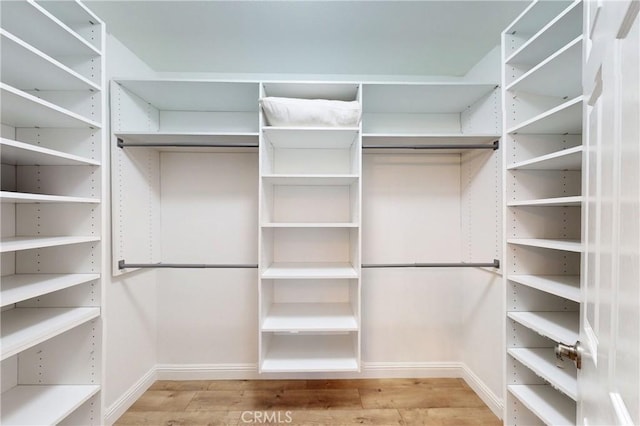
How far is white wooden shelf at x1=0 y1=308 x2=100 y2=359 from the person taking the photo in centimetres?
106

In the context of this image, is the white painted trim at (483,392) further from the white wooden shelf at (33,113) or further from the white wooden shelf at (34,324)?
the white wooden shelf at (33,113)

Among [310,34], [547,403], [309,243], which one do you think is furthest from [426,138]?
[547,403]

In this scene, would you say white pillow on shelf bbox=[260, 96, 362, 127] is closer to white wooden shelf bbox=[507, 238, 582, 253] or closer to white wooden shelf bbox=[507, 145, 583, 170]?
white wooden shelf bbox=[507, 145, 583, 170]

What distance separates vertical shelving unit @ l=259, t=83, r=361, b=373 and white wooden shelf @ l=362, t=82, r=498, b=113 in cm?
21

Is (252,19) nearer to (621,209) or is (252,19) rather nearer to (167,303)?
(621,209)

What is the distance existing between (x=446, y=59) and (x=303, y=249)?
175cm

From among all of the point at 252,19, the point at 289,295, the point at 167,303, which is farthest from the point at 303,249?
the point at 252,19

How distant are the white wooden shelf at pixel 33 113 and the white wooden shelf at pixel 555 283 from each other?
2243 millimetres

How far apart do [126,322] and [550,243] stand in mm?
2511

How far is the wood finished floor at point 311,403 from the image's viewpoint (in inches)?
70.0

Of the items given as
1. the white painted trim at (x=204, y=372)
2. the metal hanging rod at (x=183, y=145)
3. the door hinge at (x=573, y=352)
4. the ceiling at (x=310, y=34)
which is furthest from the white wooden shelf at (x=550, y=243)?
the white painted trim at (x=204, y=372)

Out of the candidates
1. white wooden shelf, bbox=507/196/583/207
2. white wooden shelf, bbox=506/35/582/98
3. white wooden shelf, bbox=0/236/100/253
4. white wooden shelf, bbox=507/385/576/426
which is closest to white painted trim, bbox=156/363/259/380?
white wooden shelf, bbox=0/236/100/253

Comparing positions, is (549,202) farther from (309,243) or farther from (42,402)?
(42,402)

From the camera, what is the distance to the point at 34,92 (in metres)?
1.38
